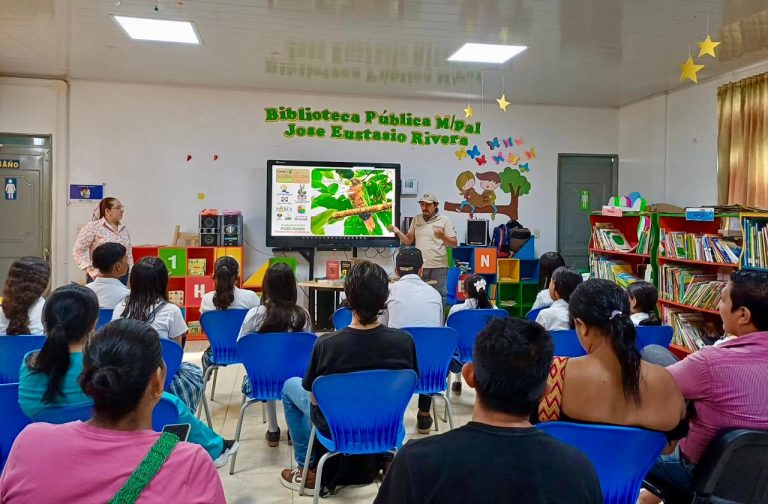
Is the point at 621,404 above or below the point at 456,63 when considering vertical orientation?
below

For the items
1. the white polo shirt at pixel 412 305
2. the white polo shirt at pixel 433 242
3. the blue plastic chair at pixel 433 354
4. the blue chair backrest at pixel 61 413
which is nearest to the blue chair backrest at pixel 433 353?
the blue plastic chair at pixel 433 354

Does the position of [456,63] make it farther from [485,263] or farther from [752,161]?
[752,161]

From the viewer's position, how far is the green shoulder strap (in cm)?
109

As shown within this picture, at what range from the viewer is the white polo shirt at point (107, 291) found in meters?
3.47

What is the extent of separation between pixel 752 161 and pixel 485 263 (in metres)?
2.96

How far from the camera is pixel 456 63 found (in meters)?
5.86

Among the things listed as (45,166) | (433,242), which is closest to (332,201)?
Result: (433,242)

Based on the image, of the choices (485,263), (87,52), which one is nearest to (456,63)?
(485,263)

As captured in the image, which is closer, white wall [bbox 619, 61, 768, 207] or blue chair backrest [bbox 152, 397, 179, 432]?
blue chair backrest [bbox 152, 397, 179, 432]

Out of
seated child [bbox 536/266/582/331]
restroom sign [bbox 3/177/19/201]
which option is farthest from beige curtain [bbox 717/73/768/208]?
restroom sign [bbox 3/177/19/201]

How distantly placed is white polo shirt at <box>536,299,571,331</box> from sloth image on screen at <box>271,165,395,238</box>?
3.96 metres

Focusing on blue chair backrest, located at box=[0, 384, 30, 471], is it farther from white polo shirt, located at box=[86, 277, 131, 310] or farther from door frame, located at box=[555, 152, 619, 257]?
door frame, located at box=[555, 152, 619, 257]

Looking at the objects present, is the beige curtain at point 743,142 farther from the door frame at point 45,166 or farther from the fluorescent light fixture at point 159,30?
the door frame at point 45,166

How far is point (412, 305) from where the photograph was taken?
3.40 metres
